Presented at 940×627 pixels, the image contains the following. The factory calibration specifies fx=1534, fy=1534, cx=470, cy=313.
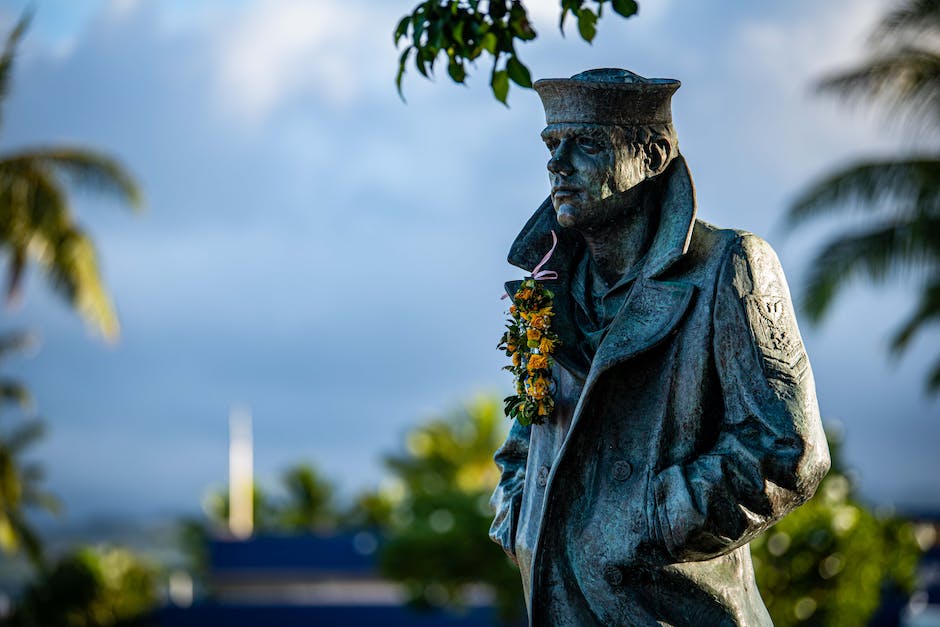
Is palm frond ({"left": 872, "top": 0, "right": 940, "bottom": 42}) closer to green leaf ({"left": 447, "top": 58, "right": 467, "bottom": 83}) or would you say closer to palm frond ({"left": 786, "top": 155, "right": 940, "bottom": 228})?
palm frond ({"left": 786, "top": 155, "right": 940, "bottom": 228})

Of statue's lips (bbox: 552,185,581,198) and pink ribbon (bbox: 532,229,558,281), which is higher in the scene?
statue's lips (bbox: 552,185,581,198)

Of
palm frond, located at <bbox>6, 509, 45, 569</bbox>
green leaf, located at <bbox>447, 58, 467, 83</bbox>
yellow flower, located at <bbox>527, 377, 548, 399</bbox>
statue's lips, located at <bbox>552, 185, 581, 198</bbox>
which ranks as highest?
green leaf, located at <bbox>447, 58, 467, 83</bbox>

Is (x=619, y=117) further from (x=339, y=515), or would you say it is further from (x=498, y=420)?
(x=339, y=515)

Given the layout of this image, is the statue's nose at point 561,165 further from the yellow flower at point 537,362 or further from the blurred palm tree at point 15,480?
the blurred palm tree at point 15,480

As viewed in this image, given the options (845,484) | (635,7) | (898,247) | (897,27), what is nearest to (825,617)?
(845,484)

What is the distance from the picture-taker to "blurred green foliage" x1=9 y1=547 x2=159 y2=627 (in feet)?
90.2

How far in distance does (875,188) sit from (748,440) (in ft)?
48.6

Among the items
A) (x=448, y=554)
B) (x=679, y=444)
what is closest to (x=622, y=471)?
(x=679, y=444)

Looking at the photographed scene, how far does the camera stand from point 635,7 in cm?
486

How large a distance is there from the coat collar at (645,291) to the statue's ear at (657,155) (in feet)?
0.09

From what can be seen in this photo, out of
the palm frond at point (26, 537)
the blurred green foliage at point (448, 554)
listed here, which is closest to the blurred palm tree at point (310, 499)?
the blurred green foliage at point (448, 554)

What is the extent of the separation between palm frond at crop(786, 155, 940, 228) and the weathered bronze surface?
546 inches

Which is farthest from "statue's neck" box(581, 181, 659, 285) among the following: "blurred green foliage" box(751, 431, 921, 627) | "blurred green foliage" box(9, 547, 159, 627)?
"blurred green foliage" box(9, 547, 159, 627)

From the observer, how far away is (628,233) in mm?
4141
